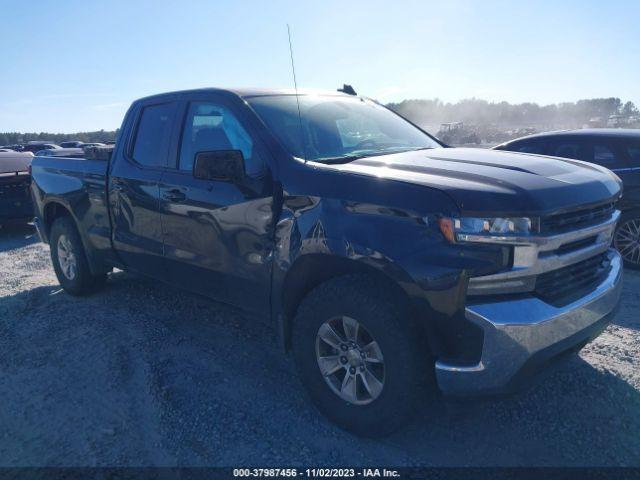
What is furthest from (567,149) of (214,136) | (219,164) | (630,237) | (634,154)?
(219,164)

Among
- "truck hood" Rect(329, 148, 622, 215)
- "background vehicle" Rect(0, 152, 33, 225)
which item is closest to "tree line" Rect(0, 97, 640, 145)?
"background vehicle" Rect(0, 152, 33, 225)

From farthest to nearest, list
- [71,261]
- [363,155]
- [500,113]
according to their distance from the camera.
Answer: [500,113]
[71,261]
[363,155]

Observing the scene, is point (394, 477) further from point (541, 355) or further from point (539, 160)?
point (539, 160)

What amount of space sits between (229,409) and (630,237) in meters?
5.07

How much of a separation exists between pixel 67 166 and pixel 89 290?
51.0 inches

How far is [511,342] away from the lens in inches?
94.2

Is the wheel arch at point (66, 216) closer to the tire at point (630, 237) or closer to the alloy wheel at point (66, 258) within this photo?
the alloy wheel at point (66, 258)

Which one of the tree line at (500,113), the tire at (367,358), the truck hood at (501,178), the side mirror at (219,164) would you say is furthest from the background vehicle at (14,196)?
the tree line at (500,113)

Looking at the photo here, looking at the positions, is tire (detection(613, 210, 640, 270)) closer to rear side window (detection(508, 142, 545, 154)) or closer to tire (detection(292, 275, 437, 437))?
rear side window (detection(508, 142, 545, 154))

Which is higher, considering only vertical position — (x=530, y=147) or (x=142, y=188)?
(x=142, y=188)

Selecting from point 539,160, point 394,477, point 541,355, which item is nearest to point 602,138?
point 539,160

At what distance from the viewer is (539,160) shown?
3.20 metres

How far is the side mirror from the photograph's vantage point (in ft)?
10.2

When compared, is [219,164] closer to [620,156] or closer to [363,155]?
[363,155]
